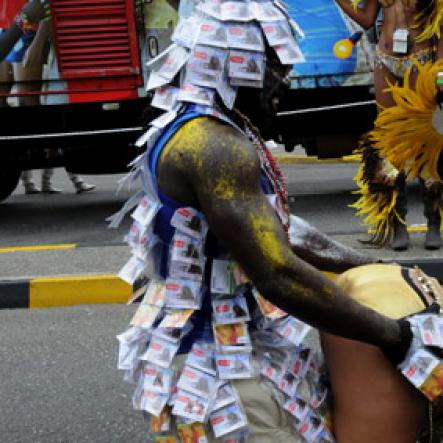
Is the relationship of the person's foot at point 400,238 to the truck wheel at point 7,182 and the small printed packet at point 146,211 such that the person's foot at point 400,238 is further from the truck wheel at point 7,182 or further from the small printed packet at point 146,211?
the truck wheel at point 7,182

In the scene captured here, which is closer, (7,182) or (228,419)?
(228,419)

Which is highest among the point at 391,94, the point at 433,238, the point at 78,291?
the point at 391,94

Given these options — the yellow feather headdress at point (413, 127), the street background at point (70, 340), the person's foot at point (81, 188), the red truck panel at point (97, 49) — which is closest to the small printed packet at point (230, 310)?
the street background at point (70, 340)

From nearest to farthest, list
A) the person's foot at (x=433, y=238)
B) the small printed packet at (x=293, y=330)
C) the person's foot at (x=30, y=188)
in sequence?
the small printed packet at (x=293, y=330)
the person's foot at (x=433, y=238)
the person's foot at (x=30, y=188)

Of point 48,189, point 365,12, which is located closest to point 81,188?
point 48,189

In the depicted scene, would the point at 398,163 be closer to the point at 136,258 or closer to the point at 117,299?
the point at 117,299

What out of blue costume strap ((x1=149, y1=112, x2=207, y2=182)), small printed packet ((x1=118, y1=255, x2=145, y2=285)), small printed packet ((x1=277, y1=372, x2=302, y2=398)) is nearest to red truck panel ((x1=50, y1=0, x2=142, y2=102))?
small printed packet ((x1=118, y1=255, x2=145, y2=285))

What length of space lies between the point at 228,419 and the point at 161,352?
0.67ft

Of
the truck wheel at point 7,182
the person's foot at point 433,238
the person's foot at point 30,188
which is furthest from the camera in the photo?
the person's foot at point 30,188

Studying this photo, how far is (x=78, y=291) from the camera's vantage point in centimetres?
521

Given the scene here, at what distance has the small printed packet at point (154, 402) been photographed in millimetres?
2004

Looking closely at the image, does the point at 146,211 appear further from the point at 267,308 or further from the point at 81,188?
the point at 81,188

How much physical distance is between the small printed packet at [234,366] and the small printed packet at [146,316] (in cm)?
18

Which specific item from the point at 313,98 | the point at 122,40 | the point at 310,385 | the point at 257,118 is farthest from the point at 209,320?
A: the point at 313,98
